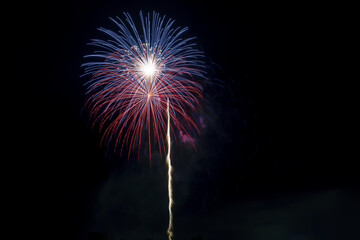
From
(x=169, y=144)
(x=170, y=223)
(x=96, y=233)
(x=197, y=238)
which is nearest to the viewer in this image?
(x=169, y=144)

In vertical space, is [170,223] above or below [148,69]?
below

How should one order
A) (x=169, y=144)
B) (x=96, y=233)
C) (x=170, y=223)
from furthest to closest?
(x=96, y=233) → (x=170, y=223) → (x=169, y=144)

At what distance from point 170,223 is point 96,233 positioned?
45216 millimetres

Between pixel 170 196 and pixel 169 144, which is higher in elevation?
pixel 169 144

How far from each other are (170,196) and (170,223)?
6.01ft

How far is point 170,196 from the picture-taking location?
83.5 ft

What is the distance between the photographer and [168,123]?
2370 cm

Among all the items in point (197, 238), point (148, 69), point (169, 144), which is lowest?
point (197, 238)

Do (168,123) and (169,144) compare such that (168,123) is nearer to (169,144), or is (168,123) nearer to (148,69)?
(169,144)

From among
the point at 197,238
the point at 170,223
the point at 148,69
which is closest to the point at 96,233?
the point at 197,238

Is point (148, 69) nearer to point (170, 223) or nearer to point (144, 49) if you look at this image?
point (144, 49)

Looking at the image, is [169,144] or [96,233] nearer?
[169,144]

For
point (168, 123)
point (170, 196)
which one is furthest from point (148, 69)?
point (170, 196)

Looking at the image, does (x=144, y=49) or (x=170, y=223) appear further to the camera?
(x=170, y=223)
